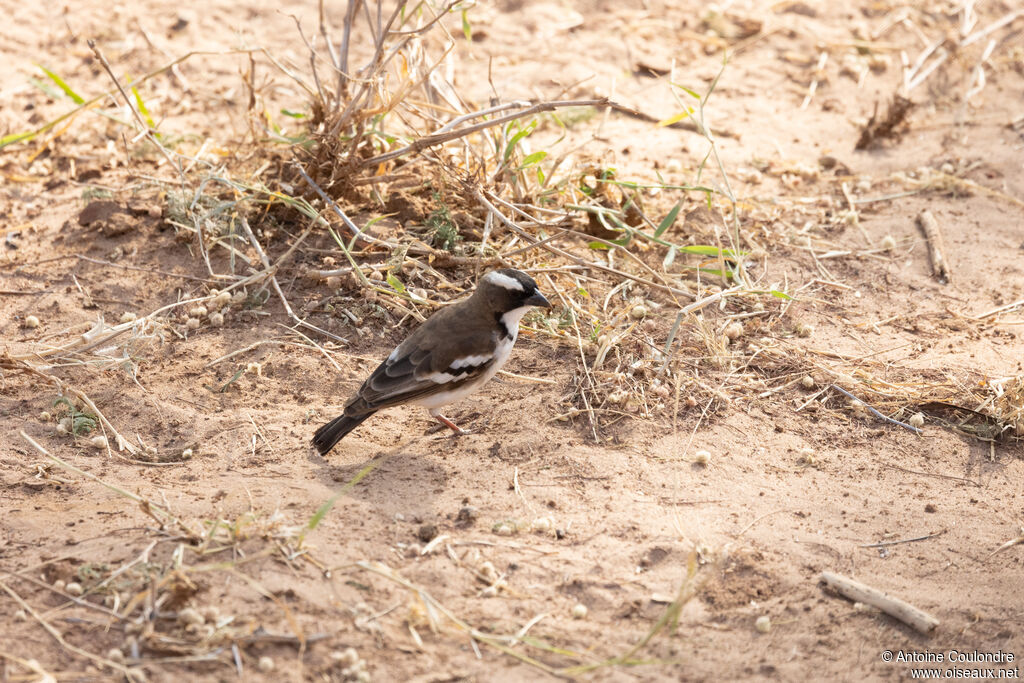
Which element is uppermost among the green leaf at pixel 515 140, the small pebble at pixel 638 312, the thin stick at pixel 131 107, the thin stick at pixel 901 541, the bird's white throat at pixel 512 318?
the thin stick at pixel 131 107

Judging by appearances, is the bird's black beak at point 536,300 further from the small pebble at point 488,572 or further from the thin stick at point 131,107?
the thin stick at point 131,107

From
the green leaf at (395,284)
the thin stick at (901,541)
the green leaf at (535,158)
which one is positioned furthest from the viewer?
the green leaf at (535,158)

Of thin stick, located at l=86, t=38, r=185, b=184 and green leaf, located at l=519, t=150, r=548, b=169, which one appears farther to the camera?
green leaf, located at l=519, t=150, r=548, b=169

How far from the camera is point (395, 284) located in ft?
17.7

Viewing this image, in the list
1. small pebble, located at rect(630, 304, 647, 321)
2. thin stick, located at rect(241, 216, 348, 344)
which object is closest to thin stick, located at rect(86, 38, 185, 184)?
thin stick, located at rect(241, 216, 348, 344)

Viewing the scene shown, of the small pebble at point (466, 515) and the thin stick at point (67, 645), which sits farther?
the small pebble at point (466, 515)

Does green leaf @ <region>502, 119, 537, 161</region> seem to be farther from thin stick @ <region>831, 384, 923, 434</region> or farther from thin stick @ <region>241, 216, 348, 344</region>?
thin stick @ <region>831, 384, 923, 434</region>

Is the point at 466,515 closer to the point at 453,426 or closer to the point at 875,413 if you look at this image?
the point at 453,426

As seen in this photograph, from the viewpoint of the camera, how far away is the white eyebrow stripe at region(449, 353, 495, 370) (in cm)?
483

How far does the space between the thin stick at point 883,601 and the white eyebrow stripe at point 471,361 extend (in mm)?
1976

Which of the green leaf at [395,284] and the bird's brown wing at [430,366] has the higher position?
the green leaf at [395,284]

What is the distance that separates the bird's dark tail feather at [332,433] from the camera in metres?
4.60
